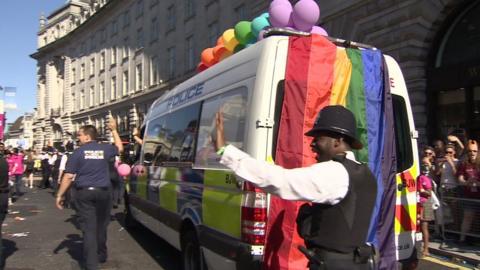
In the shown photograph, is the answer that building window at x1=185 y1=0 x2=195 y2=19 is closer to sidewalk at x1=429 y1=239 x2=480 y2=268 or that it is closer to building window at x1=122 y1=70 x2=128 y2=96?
building window at x1=122 y1=70 x2=128 y2=96

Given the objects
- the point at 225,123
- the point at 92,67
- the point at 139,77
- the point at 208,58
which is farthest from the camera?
the point at 92,67

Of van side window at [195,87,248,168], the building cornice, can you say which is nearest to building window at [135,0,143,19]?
the building cornice

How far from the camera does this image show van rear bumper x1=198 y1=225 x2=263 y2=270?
4.05 metres

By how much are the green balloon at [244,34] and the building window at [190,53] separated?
29.9 metres

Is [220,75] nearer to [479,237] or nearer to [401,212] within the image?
[401,212]

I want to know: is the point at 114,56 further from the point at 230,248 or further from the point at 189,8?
the point at 230,248

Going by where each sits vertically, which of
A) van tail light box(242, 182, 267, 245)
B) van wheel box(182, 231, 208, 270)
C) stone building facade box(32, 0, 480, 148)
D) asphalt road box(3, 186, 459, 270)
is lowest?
asphalt road box(3, 186, 459, 270)

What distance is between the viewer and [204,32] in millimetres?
35125

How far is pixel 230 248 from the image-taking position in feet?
14.2

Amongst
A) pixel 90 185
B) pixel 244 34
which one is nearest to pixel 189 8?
pixel 244 34

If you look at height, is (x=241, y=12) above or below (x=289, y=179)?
above

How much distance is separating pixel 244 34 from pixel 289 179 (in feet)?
15.0

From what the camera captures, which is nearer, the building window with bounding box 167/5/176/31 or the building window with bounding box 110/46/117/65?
the building window with bounding box 167/5/176/31

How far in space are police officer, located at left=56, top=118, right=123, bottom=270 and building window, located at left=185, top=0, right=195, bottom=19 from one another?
3194 centimetres
